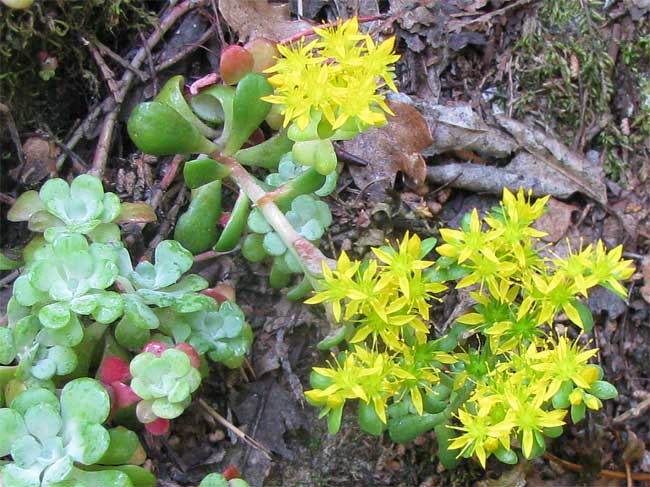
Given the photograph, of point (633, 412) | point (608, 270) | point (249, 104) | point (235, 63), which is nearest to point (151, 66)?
point (235, 63)

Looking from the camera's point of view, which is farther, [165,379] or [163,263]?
[163,263]

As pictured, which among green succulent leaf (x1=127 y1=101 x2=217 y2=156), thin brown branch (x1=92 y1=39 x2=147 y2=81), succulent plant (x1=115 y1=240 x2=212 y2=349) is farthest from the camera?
thin brown branch (x1=92 y1=39 x2=147 y2=81)

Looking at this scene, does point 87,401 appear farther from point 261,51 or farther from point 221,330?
point 261,51

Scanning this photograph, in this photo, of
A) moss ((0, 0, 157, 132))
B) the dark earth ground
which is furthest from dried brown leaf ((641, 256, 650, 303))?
moss ((0, 0, 157, 132))

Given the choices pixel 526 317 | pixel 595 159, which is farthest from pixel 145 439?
pixel 595 159

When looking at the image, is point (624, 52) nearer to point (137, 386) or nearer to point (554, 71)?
point (554, 71)

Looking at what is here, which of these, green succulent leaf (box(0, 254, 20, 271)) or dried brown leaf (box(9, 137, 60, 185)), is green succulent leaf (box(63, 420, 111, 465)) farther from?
dried brown leaf (box(9, 137, 60, 185))
